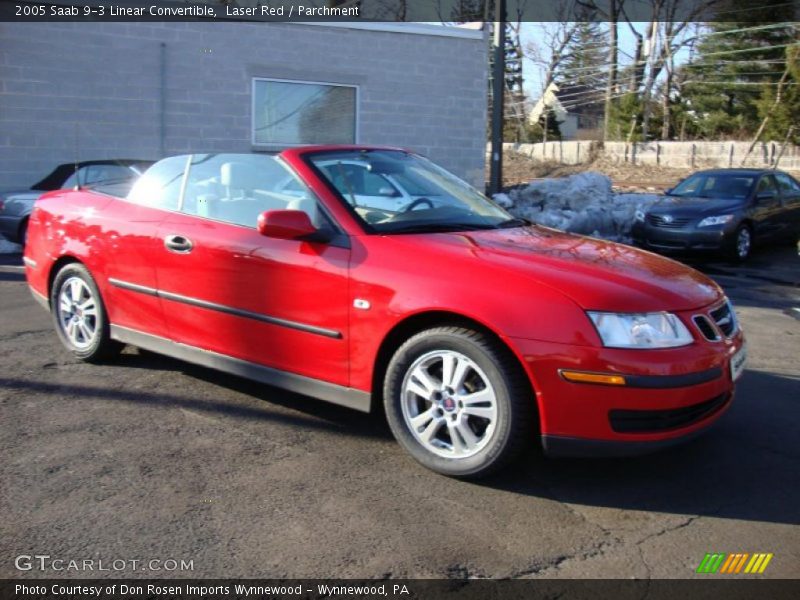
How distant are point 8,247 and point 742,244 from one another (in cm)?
1106

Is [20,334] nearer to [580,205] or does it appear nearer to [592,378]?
[592,378]

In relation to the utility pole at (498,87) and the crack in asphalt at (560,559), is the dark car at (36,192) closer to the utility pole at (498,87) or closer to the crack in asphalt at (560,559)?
the utility pole at (498,87)

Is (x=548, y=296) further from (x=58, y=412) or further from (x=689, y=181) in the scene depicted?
(x=689, y=181)

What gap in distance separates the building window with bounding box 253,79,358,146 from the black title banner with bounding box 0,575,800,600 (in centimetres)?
1226

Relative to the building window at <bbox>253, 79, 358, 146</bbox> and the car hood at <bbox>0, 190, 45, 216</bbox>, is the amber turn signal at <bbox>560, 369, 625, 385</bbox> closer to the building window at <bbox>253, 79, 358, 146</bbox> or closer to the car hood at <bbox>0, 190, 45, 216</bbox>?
the car hood at <bbox>0, 190, 45, 216</bbox>

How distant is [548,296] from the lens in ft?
11.4

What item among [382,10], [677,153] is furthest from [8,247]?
[677,153]

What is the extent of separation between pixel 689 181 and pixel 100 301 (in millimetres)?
11401

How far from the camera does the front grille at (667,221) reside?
40.0 ft

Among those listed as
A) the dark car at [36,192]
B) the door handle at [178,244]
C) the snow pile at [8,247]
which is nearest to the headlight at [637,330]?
the door handle at [178,244]

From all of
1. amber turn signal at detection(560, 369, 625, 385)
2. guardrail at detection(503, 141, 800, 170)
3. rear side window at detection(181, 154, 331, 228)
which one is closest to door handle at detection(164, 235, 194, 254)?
rear side window at detection(181, 154, 331, 228)

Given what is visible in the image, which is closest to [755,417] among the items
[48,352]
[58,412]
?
[58,412]

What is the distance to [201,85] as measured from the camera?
45.3 ft

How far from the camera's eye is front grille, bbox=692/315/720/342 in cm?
363
